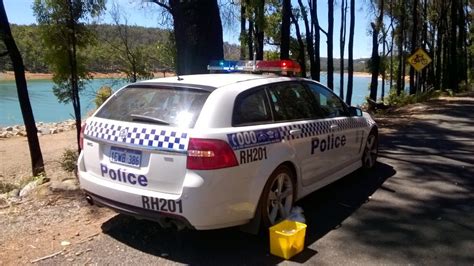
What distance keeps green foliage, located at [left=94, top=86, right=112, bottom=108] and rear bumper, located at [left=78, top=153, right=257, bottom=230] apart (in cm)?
1856

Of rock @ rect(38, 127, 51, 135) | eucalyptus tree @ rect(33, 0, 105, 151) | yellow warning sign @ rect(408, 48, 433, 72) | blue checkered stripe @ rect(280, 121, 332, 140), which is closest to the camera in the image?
blue checkered stripe @ rect(280, 121, 332, 140)

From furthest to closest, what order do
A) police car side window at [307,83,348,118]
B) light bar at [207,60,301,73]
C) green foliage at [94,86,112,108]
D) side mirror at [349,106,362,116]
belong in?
1. green foliage at [94,86,112,108]
2. side mirror at [349,106,362,116]
3. police car side window at [307,83,348,118]
4. light bar at [207,60,301,73]

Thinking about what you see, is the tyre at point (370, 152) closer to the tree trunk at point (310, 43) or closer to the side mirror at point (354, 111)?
the side mirror at point (354, 111)

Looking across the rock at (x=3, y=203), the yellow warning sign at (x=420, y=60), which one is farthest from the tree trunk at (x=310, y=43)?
the rock at (x=3, y=203)

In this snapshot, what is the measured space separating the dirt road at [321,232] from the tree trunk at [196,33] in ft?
11.7

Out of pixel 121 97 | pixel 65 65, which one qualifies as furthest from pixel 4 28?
pixel 121 97

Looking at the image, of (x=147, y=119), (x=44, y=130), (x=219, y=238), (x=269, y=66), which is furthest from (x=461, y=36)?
(x=147, y=119)

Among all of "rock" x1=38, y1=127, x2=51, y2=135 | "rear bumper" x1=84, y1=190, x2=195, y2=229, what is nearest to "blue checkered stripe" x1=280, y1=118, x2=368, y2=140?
"rear bumper" x1=84, y1=190, x2=195, y2=229

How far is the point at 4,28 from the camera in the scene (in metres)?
12.4

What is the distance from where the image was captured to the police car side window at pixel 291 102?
4.95m

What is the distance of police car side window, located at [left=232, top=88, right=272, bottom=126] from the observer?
171 inches

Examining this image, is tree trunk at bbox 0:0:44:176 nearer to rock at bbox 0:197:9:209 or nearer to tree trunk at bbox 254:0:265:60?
rock at bbox 0:197:9:209

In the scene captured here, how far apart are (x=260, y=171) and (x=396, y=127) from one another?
9203mm

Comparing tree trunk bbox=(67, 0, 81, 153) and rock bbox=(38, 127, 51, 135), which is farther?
rock bbox=(38, 127, 51, 135)
